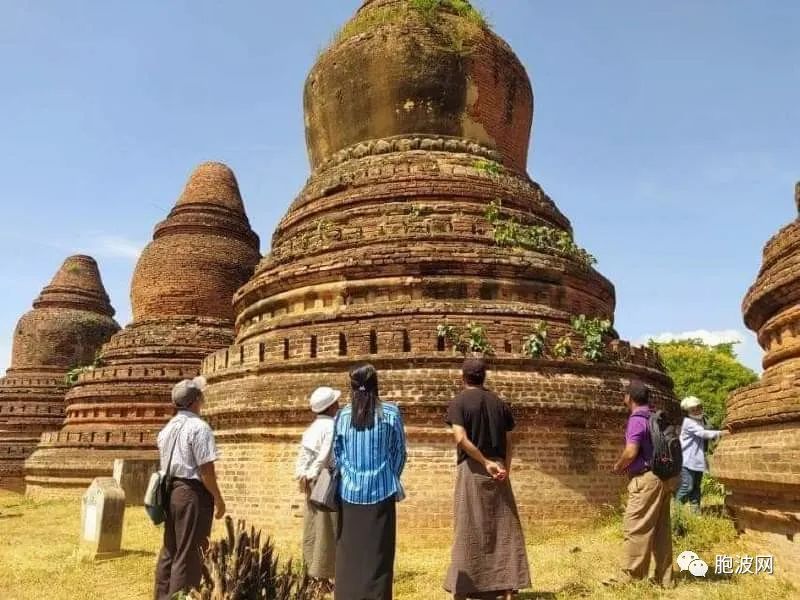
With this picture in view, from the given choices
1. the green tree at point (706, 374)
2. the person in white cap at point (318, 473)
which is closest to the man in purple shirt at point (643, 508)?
the person in white cap at point (318, 473)

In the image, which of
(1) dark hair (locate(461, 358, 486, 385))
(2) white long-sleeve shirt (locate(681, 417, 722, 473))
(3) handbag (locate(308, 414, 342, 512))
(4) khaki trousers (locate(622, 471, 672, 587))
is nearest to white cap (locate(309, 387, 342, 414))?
(3) handbag (locate(308, 414, 342, 512))

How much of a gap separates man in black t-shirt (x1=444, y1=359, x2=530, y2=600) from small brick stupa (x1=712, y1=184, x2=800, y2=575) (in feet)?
8.35

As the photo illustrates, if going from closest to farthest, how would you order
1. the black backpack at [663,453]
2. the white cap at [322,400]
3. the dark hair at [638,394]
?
the white cap at [322,400] < the black backpack at [663,453] < the dark hair at [638,394]

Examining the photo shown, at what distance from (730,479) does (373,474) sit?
14.4ft

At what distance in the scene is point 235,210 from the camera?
2272 cm

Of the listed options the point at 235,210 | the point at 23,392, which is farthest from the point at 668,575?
the point at 23,392

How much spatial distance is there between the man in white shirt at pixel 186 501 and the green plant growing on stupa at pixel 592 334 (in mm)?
6493

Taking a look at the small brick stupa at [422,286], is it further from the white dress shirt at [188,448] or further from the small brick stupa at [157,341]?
the small brick stupa at [157,341]

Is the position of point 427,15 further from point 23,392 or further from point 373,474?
point 23,392

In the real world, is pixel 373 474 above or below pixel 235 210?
below

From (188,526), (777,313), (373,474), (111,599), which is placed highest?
(777,313)

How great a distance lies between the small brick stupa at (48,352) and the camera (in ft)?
75.4

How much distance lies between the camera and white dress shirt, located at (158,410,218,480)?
5023 millimetres

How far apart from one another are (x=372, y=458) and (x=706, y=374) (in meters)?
34.4
